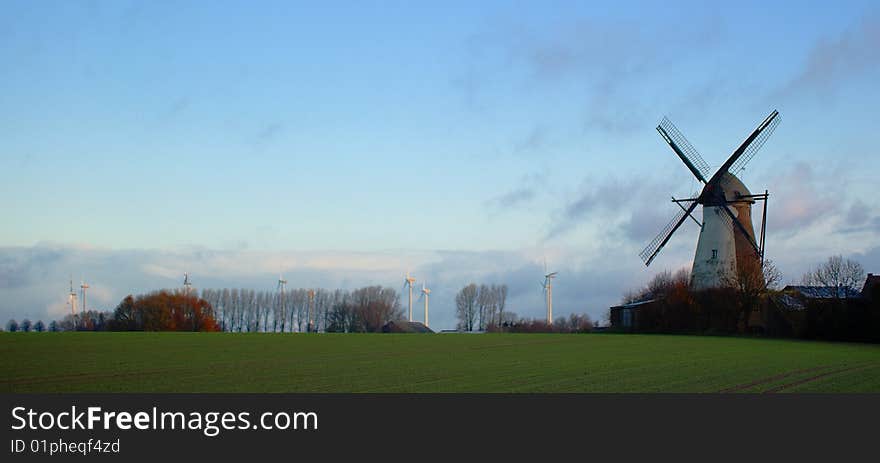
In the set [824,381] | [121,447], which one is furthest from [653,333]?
[121,447]

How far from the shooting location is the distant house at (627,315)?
3703 inches

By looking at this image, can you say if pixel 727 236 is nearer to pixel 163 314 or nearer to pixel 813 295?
pixel 813 295

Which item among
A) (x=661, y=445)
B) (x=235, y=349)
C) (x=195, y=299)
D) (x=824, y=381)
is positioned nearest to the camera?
(x=661, y=445)

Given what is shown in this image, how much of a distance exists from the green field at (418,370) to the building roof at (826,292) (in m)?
26.0

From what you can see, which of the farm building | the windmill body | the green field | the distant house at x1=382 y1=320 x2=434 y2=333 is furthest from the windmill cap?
the distant house at x1=382 y1=320 x2=434 y2=333

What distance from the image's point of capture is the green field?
29.4 m

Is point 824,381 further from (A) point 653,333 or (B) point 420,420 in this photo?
(A) point 653,333

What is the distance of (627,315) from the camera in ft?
320

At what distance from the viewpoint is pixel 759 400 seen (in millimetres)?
26031

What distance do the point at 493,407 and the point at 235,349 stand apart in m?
33.2

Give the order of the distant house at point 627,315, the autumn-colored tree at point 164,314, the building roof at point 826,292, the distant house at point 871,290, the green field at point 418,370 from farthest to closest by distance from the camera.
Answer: the autumn-colored tree at point 164,314, the distant house at point 627,315, the building roof at point 826,292, the distant house at point 871,290, the green field at point 418,370

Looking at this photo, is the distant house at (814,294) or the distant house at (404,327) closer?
the distant house at (814,294)

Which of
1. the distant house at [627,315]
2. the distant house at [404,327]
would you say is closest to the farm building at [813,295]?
the distant house at [627,315]

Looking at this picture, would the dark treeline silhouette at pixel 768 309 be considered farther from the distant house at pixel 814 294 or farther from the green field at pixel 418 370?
the green field at pixel 418 370
